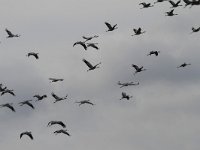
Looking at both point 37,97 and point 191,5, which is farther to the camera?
point 37,97

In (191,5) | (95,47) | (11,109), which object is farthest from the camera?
(11,109)

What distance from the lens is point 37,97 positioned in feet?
519

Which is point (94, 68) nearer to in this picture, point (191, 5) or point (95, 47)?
point (95, 47)

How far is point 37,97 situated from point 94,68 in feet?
61.7

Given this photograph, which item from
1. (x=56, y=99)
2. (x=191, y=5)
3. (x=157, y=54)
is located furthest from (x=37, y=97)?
(x=191, y=5)

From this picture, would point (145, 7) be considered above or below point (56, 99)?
above

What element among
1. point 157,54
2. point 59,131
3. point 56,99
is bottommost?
point 59,131

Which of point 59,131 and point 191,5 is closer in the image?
point 191,5

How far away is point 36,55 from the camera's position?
151375 millimetres

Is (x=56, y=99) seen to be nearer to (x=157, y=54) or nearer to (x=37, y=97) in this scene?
(x=37, y=97)

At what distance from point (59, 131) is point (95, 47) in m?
20.3

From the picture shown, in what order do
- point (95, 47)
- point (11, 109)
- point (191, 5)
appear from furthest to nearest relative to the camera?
1. point (11, 109)
2. point (95, 47)
3. point (191, 5)

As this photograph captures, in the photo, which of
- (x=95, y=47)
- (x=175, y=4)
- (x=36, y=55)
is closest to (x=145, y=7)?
(x=175, y=4)

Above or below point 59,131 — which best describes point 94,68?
above
